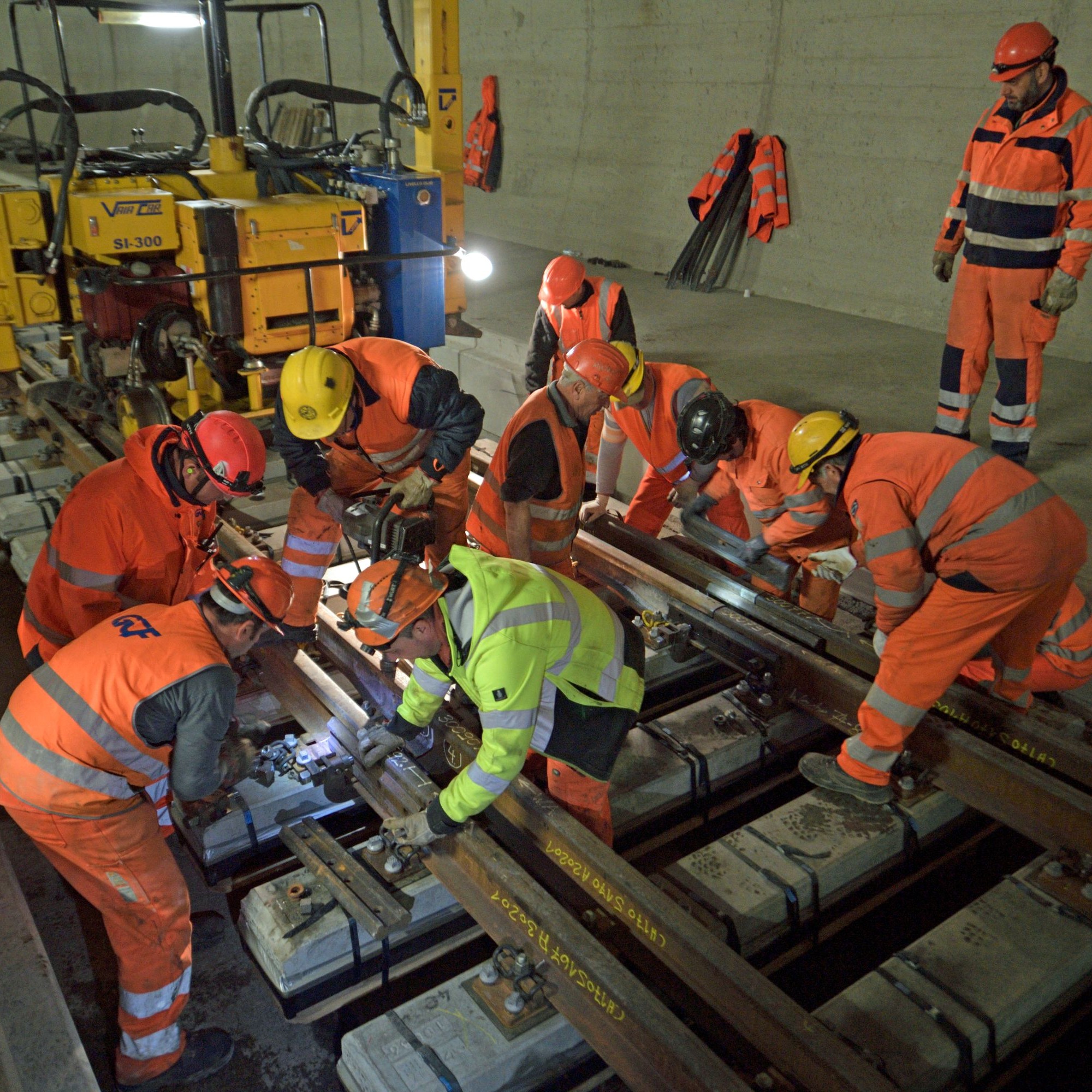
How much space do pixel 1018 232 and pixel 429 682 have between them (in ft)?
14.0

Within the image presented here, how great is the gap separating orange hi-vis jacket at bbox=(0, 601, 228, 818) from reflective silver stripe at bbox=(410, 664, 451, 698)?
2.40 ft

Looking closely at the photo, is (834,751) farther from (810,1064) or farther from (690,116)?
(690,116)

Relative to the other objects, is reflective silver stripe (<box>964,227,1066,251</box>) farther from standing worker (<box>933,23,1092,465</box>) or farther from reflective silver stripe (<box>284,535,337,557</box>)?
reflective silver stripe (<box>284,535,337,557</box>)

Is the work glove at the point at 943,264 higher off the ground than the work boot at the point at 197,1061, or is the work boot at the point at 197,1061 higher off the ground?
the work glove at the point at 943,264

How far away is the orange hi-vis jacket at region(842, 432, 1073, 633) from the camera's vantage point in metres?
3.48

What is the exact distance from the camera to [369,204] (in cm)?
658

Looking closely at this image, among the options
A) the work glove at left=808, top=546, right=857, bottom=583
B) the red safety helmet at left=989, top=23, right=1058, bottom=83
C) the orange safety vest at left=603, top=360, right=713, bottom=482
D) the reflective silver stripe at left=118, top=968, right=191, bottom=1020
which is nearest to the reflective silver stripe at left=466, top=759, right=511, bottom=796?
the reflective silver stripe at left=118, top=968, right=191, bottom=1020

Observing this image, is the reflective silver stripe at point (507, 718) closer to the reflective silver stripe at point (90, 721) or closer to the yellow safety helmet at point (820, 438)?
the reflective silver stripe at point (90, 721)

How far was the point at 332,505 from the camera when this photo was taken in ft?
14.7

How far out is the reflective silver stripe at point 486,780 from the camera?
9.74 feet

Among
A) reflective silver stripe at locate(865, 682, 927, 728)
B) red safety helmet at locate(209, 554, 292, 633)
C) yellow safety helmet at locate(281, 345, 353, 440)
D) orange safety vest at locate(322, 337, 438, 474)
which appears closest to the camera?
red safety helmet at locate(209, 554, 292, 633)

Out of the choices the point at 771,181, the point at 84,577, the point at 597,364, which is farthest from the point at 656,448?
the point at 771,181

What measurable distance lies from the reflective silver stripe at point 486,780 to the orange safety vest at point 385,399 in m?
2.01

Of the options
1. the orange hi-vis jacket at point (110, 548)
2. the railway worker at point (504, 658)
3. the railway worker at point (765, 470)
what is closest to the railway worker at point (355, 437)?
the orange hi-vis jacket at point (110, 548)
